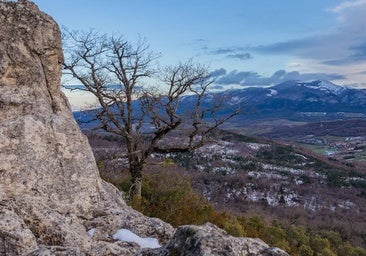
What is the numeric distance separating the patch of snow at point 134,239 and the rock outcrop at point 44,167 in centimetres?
16

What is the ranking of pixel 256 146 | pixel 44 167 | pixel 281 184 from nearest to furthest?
pixel 44 167, pixel 281 184, pixel 256 146

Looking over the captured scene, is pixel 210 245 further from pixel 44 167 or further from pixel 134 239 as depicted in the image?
pixel 44 167

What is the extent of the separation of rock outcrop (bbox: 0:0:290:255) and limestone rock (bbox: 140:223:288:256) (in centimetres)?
51

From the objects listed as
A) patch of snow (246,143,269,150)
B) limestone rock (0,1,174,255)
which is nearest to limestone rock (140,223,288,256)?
limestone rock (0,1,174,255)

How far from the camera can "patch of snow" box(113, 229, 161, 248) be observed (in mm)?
7389

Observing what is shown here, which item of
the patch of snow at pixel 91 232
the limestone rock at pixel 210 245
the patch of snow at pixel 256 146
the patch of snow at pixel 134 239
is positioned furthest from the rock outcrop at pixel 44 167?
the patch of snow at pixel 256 146

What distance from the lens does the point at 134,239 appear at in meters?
7.60

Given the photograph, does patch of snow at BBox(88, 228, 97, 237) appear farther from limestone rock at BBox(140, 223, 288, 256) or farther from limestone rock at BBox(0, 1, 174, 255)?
limestone rock at BBox(140, 223, 288, 256)

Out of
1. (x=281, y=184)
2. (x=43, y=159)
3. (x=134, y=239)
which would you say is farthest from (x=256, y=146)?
(x=134, y=239)

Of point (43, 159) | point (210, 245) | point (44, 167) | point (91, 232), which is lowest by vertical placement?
point (91, 232)

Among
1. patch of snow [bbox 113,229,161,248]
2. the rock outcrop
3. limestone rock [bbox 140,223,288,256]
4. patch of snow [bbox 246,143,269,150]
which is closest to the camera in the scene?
limestone rock [bbox 140,223,288,256]

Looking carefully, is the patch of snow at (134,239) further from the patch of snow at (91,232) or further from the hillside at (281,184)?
the hillside at (281,184)

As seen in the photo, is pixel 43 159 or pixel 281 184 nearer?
pixel 43 159

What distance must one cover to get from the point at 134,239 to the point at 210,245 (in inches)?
127
